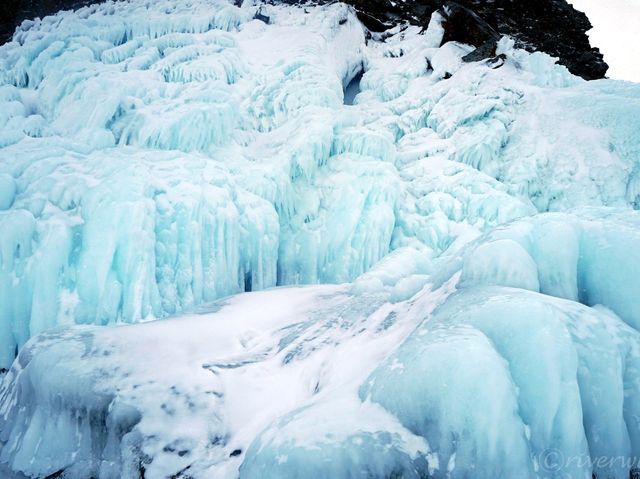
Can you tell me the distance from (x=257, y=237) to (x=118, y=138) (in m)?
4.12

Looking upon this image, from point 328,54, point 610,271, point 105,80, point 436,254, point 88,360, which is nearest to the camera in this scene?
point 610,271

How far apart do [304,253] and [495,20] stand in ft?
60.5

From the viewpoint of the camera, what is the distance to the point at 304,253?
8711 millimetres

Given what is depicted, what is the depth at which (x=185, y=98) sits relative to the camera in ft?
31.6

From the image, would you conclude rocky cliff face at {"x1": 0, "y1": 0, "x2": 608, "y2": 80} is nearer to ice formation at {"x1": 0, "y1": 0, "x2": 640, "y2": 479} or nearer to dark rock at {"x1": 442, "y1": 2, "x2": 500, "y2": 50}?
dark rock at {"x1": 442, "y1": 2, "x2": 500, "y2": 50}

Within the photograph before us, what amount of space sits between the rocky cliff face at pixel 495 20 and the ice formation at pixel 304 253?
1185mm

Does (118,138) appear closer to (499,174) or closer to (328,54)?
(328,54)

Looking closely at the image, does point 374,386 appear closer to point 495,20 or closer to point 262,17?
point 262,17

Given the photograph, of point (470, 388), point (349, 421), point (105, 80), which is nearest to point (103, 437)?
point (349, 421)

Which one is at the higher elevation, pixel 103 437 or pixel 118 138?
pixel 118 138

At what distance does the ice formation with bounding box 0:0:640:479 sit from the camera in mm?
2475

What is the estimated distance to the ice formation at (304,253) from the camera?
247 cm

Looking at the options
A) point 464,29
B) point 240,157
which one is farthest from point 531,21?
point 240,157

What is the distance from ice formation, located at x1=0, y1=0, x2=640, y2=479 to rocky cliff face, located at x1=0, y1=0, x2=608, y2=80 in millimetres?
1185
